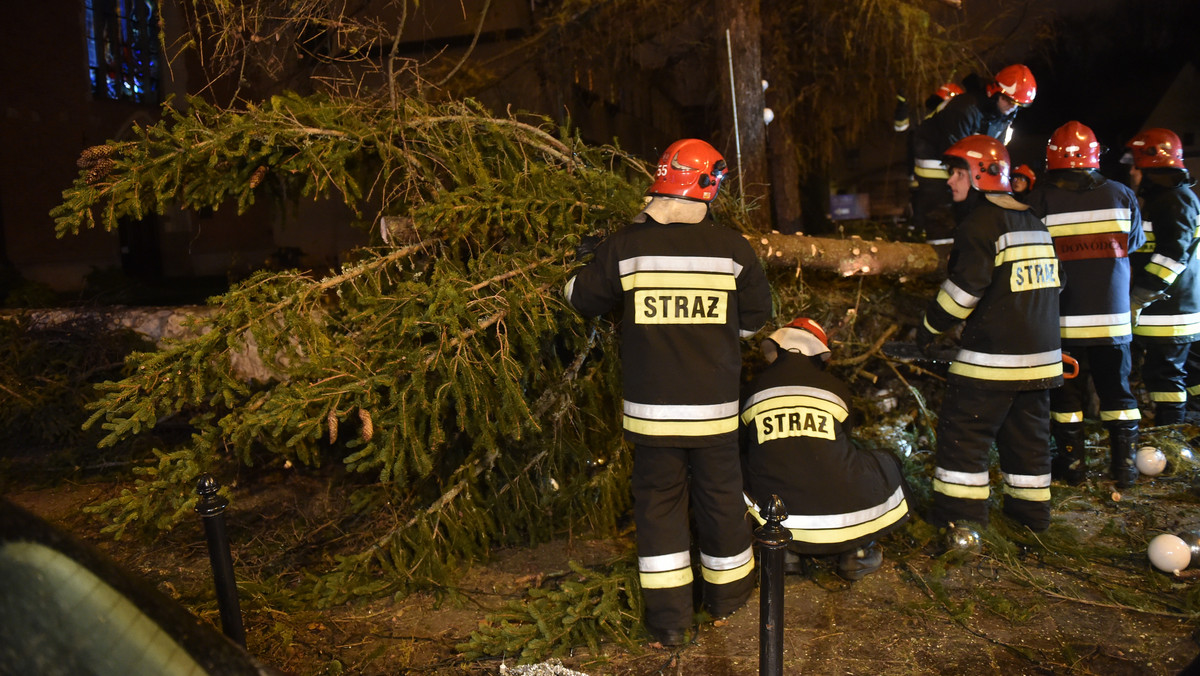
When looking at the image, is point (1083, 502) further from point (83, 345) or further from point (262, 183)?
point (83, 345)

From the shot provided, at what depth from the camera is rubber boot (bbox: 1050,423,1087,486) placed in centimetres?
466

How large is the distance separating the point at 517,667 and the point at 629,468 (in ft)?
4.59

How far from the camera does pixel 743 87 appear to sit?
261 inches

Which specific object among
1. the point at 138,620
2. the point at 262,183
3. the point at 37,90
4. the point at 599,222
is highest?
the point at 37,90

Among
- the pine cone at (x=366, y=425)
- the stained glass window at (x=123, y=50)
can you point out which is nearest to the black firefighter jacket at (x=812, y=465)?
the pine cone at (x=366, y=425)

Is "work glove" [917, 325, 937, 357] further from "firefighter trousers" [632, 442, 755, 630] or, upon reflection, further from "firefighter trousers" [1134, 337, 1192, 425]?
"firefighter trousers" [1134, 337, 1192, 425]

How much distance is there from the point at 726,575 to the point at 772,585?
3.35 ft

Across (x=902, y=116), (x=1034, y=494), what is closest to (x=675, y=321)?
(x=1034, y=494)

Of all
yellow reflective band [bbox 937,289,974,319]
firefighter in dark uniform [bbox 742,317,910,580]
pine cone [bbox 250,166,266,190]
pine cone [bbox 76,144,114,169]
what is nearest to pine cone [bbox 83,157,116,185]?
pine cone [bbox 76,144,114,169]

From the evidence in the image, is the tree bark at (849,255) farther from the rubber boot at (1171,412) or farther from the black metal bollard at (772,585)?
the black metal bollard at (772,585)

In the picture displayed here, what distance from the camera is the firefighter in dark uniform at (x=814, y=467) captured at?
340cm

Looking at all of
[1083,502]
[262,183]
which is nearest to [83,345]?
[262,183]

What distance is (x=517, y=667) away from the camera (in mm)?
2982

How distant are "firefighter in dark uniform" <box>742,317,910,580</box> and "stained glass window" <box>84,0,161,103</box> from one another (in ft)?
47.8
